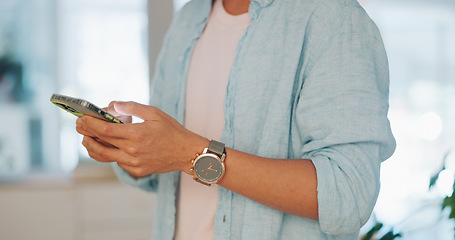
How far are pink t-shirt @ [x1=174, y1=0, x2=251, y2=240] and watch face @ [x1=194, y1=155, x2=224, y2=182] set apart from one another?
153 millimetres

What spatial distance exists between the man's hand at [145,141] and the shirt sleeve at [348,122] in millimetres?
188

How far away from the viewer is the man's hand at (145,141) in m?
0.59

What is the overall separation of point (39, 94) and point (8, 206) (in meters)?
0.76

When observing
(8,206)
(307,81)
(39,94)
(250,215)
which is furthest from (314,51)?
(39,94)

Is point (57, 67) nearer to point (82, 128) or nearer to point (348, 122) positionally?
point (82, 128)

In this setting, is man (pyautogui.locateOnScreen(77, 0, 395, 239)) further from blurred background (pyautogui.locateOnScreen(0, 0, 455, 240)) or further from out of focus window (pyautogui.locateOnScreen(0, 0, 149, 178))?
out of focus window (pyautogui.locateOnScreen(0, 0, 149, 178))

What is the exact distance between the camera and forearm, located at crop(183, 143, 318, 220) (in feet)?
2.01

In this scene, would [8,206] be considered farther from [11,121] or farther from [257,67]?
[257,67]

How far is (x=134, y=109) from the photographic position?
1.97ft

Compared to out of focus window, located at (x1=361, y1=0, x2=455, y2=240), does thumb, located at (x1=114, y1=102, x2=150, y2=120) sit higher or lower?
higher

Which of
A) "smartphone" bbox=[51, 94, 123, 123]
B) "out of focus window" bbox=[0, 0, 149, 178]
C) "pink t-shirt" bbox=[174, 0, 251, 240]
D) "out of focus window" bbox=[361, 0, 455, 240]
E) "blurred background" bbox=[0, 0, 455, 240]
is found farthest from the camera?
"out of focus window" bbox=[361, 0, 455, 240]

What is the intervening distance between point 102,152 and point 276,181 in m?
0.28

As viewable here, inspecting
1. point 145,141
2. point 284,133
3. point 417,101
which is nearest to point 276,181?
point 284,133

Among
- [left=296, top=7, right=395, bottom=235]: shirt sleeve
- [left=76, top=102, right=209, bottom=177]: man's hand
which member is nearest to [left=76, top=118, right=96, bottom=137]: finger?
[left=76, top=102, right=209, bottom=177]: man's hand
